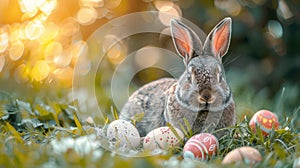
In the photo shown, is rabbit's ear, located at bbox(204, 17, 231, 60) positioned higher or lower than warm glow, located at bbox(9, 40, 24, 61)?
higher

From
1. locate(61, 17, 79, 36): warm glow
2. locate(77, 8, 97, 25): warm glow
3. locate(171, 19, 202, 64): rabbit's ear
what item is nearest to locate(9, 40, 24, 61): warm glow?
locate(61, 17, 79, 36): warm glow

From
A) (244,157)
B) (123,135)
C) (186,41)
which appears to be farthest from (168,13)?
(244,157)

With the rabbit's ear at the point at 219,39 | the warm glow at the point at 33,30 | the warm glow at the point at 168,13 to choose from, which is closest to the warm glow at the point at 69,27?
the warm glow at the point at 33,30

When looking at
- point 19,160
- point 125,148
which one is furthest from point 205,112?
point 19,160

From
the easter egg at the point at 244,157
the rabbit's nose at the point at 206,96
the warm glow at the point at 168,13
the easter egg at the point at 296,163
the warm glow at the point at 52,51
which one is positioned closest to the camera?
the easter egg at the point at 296,163

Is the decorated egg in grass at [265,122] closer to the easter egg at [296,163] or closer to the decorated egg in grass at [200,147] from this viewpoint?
the decorated egg in grass at [200,147]

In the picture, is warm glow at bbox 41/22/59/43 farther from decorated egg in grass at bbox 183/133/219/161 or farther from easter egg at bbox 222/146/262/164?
easter egg at bbox 222/146/262/164
